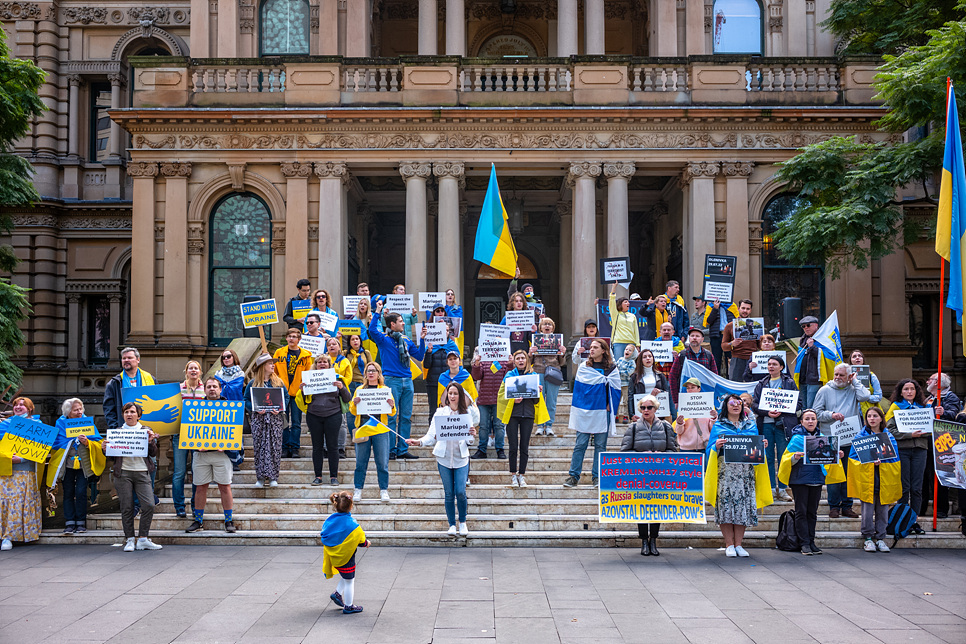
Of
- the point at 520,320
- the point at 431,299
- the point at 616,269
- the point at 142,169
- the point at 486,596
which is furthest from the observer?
the point at 142,169

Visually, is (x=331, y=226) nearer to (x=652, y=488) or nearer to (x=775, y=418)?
(x=775, y=418)

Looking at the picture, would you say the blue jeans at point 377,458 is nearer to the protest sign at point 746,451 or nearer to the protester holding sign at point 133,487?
the protester holding sign at point 133,487

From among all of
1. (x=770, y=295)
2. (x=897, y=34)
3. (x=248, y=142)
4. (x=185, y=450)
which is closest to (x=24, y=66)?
(x=248, y=142)

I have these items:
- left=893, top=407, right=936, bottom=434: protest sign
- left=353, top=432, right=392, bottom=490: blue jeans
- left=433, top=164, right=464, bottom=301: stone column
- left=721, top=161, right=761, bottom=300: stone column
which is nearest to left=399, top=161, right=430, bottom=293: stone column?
left=433, top=164, right=464, bottom=301: stone column

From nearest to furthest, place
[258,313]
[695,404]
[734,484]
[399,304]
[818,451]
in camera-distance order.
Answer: [734,484]
[818,451]
[695,404]
[258,313]
[399,304]

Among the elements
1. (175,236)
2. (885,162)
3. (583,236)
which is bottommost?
(583,236)

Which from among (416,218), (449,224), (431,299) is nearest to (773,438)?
(431,299)

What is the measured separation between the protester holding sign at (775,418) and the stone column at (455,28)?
13.6m

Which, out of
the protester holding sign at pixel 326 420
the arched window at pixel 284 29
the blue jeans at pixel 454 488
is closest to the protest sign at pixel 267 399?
the protester holding sign at pixel 326 420

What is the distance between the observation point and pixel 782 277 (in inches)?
859

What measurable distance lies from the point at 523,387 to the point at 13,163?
14.8m

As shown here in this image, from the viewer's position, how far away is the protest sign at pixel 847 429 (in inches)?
463

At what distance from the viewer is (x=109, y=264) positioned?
27516mm

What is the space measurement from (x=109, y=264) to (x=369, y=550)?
802 inches
